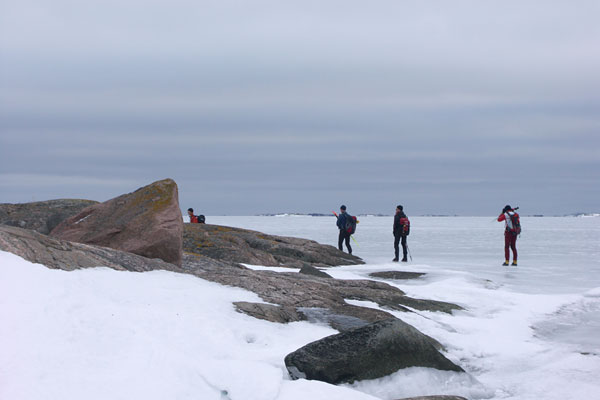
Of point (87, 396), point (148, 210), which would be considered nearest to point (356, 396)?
point (87, 396)

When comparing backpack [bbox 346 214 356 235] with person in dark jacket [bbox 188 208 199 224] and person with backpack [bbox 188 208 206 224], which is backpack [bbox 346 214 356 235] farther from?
person in dark jacket [bbox 188 208 199 224]

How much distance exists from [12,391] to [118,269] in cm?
370

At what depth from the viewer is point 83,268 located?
6.88 metres

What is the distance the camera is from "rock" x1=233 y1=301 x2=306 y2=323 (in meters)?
7.12

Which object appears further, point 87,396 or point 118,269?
point 118,269

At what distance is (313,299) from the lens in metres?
8.77

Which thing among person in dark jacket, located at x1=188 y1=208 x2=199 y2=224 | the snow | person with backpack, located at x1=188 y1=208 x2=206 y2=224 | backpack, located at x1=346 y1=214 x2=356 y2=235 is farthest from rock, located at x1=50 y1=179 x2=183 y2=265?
backpack, located at x1=346 y1=214 x2=356 y2=235

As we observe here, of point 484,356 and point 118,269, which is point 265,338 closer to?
point 118,269

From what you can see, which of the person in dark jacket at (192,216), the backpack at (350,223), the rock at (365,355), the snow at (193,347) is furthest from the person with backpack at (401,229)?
the rock at (365,355)

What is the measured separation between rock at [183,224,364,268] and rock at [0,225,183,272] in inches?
241

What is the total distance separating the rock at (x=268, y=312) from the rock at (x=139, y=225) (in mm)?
2931

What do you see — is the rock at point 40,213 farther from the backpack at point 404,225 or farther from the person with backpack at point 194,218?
the backpack at point 404,225

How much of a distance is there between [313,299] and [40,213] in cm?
1166

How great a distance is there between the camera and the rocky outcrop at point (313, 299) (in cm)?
770
